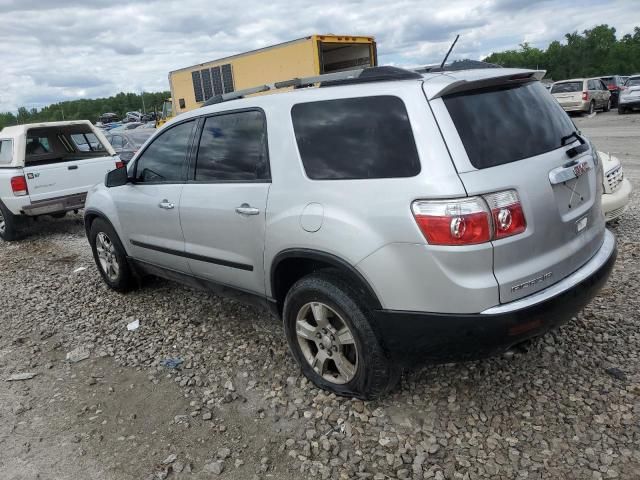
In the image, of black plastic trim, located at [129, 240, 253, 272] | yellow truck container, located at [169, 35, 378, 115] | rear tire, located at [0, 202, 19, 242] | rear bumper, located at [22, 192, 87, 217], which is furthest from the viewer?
yellow truck container, located at [169, 35, 378, 115]

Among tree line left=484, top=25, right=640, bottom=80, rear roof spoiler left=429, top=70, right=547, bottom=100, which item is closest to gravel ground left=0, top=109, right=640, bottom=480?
rear roof spoiler left=429, top=70, right=547, bottom=100

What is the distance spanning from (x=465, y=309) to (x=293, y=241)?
103cm

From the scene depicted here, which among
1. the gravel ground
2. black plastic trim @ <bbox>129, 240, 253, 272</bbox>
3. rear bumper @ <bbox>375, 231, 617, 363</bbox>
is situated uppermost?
black plastic trim @ <bbox>129, 240, 253, 272</bbox>

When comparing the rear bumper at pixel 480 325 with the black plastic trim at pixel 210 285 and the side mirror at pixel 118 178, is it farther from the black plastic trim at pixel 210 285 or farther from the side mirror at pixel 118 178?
the side mirror at pixel 118 178

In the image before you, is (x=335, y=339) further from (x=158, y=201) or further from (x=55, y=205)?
(x=55, y=205)

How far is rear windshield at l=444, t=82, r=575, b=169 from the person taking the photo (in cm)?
258

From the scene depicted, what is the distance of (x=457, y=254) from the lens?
2422 millimetres

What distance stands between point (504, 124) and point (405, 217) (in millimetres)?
755

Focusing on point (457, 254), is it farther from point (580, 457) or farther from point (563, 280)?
point (580, 457)

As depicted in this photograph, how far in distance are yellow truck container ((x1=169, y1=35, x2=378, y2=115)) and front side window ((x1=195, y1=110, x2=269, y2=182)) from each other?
9.62m

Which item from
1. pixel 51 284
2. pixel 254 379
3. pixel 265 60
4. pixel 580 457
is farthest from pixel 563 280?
pixel 265 60

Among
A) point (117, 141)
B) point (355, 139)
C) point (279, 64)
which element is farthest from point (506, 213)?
point (117, 141)

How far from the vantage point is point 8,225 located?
8.25m

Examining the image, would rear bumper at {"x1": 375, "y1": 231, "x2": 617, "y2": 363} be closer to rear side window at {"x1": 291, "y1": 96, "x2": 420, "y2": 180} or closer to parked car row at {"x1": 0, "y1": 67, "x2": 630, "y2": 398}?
parked car row at {"x1": 0, "y1": 67, "x2": 630, "y2": 398}
